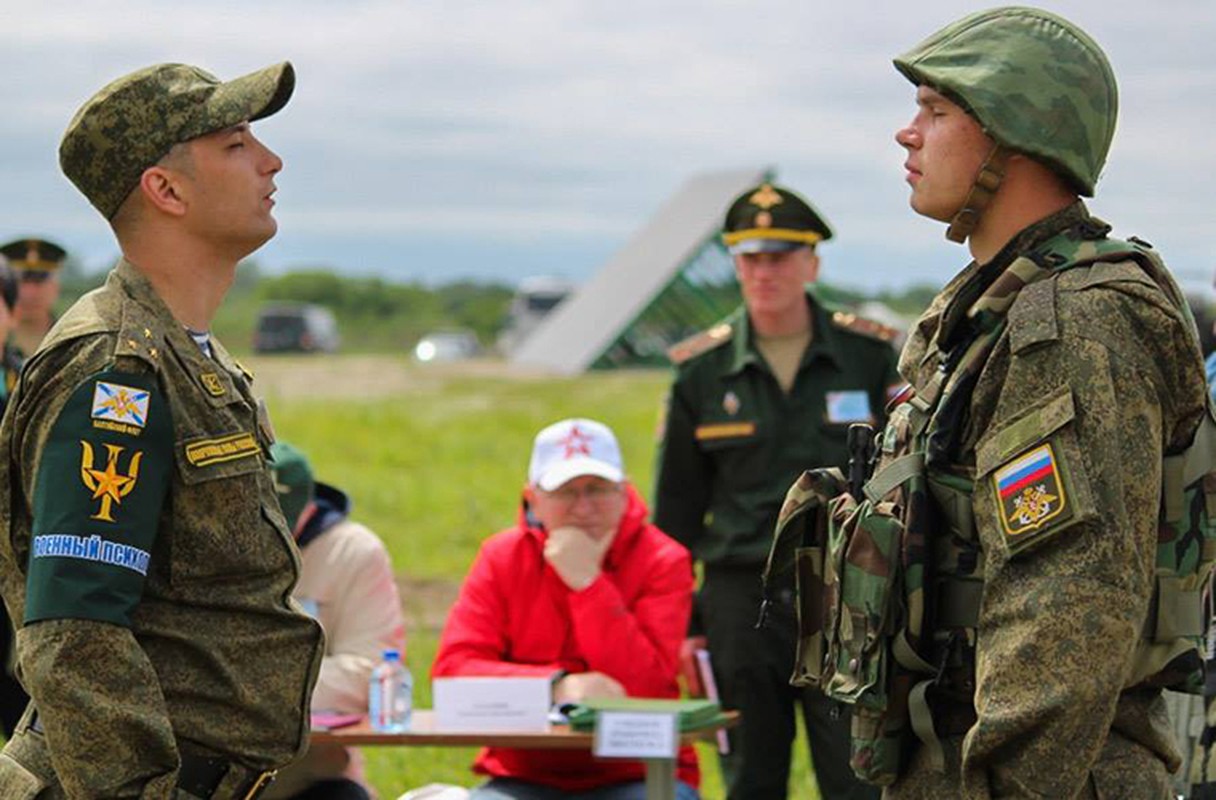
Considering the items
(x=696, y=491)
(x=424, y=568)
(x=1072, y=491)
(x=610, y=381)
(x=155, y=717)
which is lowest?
(x=155, y=717)

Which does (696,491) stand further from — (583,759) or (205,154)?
(205,154)

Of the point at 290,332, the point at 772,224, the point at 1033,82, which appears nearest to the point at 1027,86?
the point at 1033,82

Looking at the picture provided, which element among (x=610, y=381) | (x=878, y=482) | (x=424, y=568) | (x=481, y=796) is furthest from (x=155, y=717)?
(x=610, y=381)

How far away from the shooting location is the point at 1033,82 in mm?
2811

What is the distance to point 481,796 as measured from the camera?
5176 millimetres

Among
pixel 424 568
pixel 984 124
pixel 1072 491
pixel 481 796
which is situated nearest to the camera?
pixel 1072 491

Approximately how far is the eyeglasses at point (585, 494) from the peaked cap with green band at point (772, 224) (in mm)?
1132

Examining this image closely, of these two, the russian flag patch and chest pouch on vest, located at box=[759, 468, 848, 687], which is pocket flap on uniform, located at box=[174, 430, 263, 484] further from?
the russian flag patch

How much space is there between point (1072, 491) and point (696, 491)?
11.9ft

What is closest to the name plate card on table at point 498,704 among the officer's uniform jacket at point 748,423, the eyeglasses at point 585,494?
the eyeglasses at point 585,494

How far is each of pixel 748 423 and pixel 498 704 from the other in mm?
1474

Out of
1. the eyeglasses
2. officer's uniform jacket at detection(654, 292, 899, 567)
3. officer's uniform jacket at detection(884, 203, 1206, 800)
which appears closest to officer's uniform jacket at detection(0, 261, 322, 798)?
officer's uniform jacket at detection(884, 203, 1206, 800)

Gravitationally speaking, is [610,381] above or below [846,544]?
above

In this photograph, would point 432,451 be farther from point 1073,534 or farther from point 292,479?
point 1073,534
